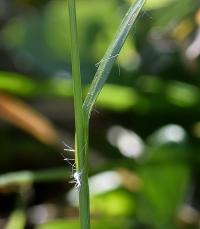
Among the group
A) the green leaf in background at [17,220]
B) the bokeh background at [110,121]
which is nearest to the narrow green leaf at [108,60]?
the bokeh background at [110,121]

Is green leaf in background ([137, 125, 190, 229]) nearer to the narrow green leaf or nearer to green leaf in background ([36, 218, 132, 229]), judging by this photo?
green leaf in background ([36, 218, 132, 229])

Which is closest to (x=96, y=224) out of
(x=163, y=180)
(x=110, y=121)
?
(x=163, y=180)

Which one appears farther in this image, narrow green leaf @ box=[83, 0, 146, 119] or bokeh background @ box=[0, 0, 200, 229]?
bokeh background @ box=[0, 0, 200, 229]

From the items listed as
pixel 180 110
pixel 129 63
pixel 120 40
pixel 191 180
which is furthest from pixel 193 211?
pixel 120 40

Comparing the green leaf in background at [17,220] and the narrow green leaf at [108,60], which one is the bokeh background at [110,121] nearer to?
the green leaf in background at [17,220]

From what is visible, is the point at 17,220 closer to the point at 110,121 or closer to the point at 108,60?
the point at 110,121

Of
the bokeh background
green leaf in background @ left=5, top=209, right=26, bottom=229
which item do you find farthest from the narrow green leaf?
green leaf in background @ left=5, top=209, right=26, bottom=229
